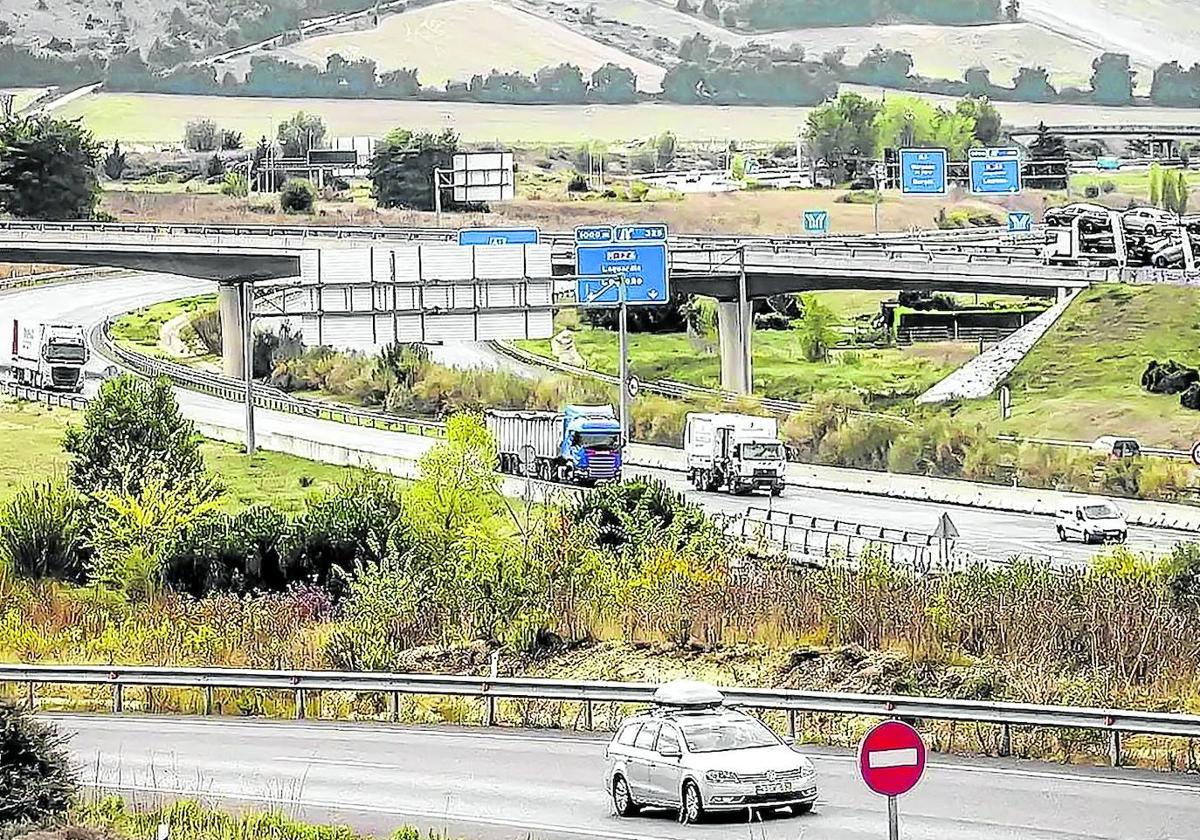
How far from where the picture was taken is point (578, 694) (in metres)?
27.7

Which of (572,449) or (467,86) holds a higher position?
(467,86)

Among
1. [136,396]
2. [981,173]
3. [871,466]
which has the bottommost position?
[871,466]

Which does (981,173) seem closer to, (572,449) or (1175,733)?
(572,449)

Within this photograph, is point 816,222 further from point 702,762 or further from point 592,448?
point 702,762

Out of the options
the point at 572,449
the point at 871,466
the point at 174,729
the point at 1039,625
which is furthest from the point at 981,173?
the point at 174,729

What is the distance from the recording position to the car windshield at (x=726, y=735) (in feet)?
65.7

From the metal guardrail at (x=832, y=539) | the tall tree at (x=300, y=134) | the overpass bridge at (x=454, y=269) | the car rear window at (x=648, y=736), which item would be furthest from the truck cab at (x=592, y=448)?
the tall tree at (x=300, y=134)

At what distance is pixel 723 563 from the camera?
1618 inches

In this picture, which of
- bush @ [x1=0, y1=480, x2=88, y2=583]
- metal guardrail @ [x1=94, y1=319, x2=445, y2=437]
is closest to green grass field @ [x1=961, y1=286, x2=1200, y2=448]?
metal guardrail @ [x1=94, y1=319, x2=445, y2=437]

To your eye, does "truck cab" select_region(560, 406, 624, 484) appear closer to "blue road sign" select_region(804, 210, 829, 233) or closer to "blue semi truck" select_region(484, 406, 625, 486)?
"blue semi truck" select_region(484, 406, 625, 486)

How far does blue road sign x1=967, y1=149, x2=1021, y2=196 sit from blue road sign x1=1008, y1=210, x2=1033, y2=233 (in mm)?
5225

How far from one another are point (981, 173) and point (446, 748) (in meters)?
63.6

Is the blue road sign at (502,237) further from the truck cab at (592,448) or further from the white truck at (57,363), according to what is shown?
the white truck at (57,363)

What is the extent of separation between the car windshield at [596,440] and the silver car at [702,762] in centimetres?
4129
